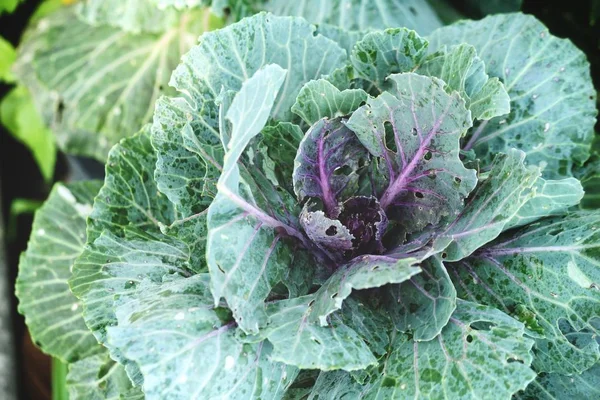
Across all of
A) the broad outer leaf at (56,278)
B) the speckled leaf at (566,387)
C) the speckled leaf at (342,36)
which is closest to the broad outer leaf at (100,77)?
the broad outer leaf at (56,278)

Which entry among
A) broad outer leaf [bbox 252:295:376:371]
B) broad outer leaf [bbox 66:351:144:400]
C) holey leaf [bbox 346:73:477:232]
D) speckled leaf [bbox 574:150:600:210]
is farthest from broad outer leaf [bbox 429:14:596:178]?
broad outer leaf [bbox 66:351:144:400]

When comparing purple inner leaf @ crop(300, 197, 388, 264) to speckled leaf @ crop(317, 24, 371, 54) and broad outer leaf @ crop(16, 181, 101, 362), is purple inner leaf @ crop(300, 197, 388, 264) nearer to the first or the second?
speckled leaf @ crop(317, 24, 371, 54)

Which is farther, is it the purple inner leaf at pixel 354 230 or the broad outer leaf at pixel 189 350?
the purple inner leaf at pixel 354 230

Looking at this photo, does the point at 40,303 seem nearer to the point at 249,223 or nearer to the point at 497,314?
the point at 249,223

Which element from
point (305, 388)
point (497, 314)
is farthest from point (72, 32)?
Answer: point (497, 314)

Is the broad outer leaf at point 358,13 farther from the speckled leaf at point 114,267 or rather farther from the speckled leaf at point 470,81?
the speckled leaf at point 114,267

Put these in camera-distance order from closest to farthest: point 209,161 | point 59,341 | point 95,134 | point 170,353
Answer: point 170,353 < point 209,161 < point 59,341 < point 95,134

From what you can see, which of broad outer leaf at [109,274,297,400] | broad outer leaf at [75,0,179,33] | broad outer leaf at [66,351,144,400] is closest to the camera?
broad outer leaf at [109,274,297,400]
